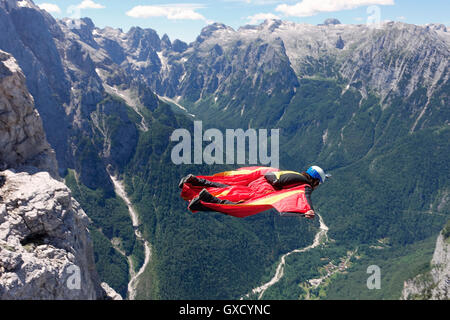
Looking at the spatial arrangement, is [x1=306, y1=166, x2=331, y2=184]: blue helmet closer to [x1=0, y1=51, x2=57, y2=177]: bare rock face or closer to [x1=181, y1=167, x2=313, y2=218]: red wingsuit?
[x1=181, y1=167, x2=313, y2=218]: red wingsuit

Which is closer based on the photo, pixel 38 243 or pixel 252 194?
pixel 252 194

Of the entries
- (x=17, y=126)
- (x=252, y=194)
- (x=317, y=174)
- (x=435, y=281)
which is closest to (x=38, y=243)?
(x=17, y=126)

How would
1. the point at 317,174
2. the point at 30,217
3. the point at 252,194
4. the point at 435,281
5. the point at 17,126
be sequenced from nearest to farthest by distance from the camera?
the point at 317,174, the point at 252,194, the point at 30,217, the point at 17,126, the point at 435,281

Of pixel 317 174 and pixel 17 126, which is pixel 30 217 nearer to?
pixel 17 126

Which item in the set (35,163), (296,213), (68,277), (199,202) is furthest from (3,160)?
(296,213)

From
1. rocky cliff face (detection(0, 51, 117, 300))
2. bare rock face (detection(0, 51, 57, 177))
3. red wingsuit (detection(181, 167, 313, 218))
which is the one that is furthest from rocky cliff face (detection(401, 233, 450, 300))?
bare rock face (detection(0, 51, 57, 177))

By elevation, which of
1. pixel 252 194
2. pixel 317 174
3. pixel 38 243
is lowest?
pixel 38 243

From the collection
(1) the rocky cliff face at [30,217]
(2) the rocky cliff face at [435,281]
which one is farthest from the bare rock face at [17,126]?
(2) the rocky cliff face at [435,281]
